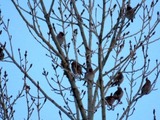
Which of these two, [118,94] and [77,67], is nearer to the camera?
[77,67]

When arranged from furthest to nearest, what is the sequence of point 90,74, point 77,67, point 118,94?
point 118,94 < point 77,67 < point 90,74

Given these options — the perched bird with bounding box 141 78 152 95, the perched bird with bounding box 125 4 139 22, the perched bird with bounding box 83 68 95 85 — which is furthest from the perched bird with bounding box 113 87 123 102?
the perched bird with bounding box 125 4 139 22

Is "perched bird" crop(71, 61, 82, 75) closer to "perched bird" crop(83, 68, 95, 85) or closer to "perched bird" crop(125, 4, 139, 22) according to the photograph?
"perched bird" crop(83, 68, 95, 85)

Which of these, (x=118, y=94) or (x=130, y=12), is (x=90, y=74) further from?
(x=130, y=12)

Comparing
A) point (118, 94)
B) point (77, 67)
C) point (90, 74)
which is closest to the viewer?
point (90, 74)

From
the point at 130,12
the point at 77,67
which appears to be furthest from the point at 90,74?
the point at 130,12

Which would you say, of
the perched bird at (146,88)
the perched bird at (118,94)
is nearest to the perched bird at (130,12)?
the perched bird at (146,88)

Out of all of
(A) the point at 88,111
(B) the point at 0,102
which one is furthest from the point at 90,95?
(B) the point at 0,102

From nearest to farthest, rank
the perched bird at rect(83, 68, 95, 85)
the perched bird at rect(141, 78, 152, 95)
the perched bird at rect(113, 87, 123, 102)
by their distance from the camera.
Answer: the perched bird at rect(83, 68, 95, 85)
the perched bird at rect(141, 78, 152, 95)
the perched bird at rect(113, 87, 123, 102)

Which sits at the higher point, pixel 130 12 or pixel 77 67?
pixel 130 12

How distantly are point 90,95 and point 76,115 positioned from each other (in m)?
0.38

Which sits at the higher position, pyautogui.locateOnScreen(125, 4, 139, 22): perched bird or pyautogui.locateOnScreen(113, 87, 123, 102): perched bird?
pyautogui.locateOnScreen(125, 4, 139, 22): perched bird

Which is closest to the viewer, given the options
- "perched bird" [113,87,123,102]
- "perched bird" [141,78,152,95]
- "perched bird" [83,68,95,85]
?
"perched bird" [83,68,95,85]

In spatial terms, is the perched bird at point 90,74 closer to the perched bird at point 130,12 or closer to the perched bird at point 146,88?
the perched bird at point 146,88
